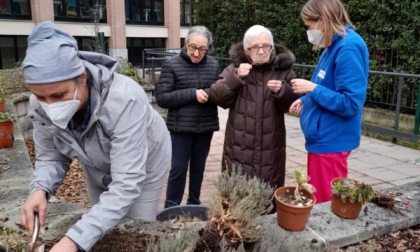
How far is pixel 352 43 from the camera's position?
89.0 inches

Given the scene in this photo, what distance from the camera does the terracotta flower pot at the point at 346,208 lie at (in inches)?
78.5

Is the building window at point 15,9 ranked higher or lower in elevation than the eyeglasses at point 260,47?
higher

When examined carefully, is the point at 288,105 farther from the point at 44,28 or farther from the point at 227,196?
the point at 44,28

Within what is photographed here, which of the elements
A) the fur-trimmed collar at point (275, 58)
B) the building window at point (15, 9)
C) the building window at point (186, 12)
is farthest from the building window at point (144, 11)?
the fur-trimmed collar at point (275, 58)

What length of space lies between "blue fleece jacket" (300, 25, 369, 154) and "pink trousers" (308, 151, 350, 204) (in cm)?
4

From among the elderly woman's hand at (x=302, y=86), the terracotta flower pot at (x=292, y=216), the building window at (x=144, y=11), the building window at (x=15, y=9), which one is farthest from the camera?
the building window at (x=144, y=11)


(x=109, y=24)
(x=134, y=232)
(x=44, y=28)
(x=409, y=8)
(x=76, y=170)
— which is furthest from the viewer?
(x=109, y=24)

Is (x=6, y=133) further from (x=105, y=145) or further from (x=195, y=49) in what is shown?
(x=105, y=145)

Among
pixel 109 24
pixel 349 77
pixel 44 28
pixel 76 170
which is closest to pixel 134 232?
pixel 44 28

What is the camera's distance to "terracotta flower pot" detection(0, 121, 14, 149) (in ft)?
12.8

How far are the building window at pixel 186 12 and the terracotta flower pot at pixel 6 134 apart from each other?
2522cm

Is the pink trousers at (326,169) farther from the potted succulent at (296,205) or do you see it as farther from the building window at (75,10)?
the building window at (75,10)

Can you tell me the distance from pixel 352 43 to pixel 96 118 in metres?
1.62

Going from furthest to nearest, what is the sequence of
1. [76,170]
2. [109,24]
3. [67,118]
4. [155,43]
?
[155,43]
[109,24]
[76,170]
[67,118]
